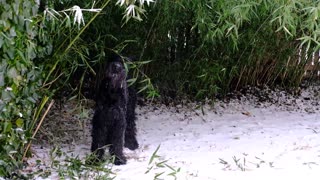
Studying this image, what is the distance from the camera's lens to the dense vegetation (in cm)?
242

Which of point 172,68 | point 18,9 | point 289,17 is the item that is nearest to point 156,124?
point 172,68

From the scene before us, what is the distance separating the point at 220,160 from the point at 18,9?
65.6 inches

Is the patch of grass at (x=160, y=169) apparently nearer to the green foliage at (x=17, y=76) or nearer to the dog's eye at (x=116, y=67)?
the dog's eye at (x=116, y=67)

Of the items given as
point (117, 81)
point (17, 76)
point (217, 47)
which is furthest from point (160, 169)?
point (217, 47)

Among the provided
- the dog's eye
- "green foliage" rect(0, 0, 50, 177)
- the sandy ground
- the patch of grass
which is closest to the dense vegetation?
"green foliage" rect(0, 0, 50, 177)

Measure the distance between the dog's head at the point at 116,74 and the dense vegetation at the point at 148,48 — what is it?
0.10 meters

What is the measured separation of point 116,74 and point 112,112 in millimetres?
269

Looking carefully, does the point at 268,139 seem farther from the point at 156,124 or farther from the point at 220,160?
the point at 156,124

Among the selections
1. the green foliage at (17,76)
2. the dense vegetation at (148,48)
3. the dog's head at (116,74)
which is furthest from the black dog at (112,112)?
the green foliage at (17,76)

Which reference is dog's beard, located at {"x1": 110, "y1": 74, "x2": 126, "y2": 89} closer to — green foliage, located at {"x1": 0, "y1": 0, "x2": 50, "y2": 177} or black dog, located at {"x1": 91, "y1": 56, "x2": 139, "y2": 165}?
black dog, located at {"x1": 91, "y1": 56, "x2": 139, "y2": 165}

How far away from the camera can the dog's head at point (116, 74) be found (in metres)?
2.90

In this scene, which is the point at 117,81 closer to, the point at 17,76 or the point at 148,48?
the point at 17,76

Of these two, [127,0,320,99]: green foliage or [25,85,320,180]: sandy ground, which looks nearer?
[25,85,320,180]: sandy ground

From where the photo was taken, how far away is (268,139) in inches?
146
